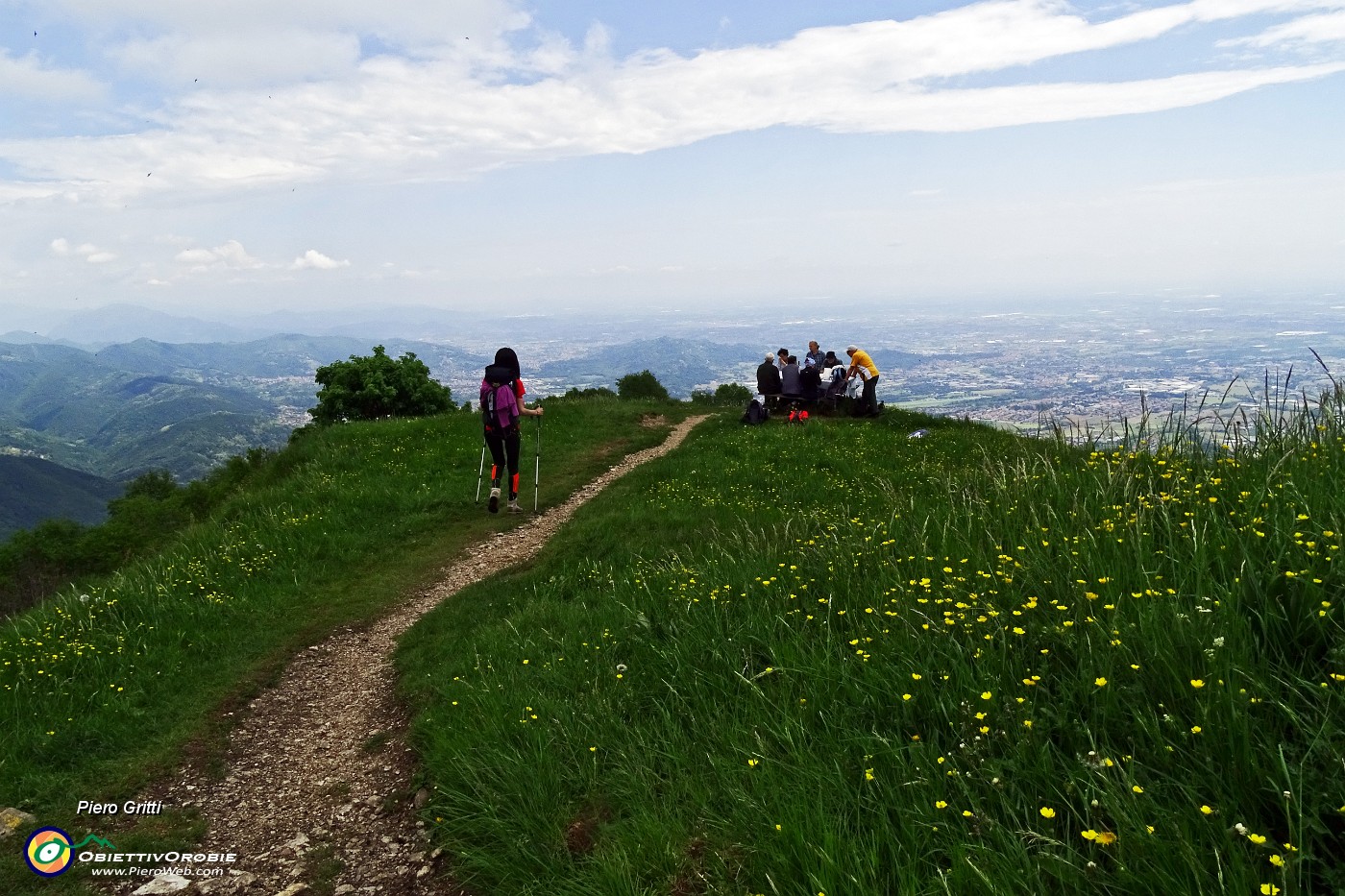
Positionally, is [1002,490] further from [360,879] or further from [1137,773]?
[360,879]

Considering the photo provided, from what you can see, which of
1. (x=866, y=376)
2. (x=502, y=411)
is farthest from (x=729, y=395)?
(x=502, y=411)

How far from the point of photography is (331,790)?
6.63m

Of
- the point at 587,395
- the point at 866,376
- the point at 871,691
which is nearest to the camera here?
the point at 871,691

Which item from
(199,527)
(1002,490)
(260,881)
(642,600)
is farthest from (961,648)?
(199,527)

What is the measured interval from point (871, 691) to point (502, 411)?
40.0 ft

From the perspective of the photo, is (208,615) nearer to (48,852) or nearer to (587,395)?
(48,852)

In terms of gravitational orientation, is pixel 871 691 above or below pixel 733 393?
above

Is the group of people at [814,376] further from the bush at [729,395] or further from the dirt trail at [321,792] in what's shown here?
the bush at [729,395]

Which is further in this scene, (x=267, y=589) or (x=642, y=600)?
(x=267, y=589)

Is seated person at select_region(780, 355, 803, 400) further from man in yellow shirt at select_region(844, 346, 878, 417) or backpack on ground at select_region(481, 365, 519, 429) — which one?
backpack on ground at select_region(481, 365, 519, 429)

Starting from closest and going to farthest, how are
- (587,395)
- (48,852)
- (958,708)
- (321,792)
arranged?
(958,708) → (48,852) → (321,792) → (587,395)

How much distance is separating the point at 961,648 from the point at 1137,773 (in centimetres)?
123

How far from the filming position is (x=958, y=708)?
3.99 meters

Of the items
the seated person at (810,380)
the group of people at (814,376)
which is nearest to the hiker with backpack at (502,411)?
the group of people at (814,376)
